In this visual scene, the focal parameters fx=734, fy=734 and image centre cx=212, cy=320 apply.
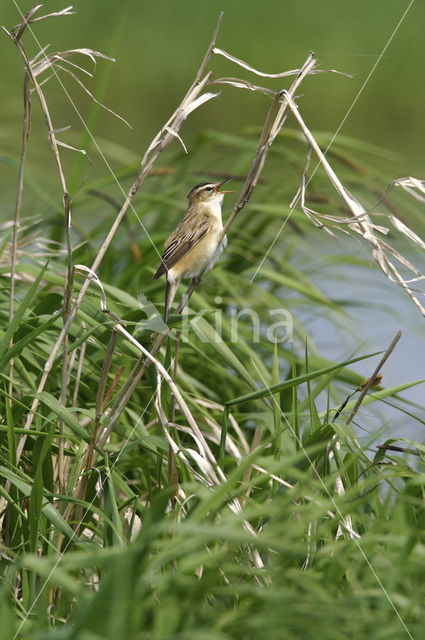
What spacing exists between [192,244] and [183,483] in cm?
79

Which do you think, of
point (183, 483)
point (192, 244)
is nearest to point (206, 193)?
point (192, 244)

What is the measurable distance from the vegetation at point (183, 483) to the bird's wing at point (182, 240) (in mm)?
158

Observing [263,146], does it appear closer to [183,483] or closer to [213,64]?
[183,483]

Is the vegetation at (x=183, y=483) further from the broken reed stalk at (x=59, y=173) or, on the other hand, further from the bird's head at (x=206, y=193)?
the bird's head at (x=206, y=193)

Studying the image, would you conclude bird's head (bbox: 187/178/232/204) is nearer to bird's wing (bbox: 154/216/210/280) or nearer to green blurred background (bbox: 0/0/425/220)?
bird's wing (bbox: 154/216/210/280)

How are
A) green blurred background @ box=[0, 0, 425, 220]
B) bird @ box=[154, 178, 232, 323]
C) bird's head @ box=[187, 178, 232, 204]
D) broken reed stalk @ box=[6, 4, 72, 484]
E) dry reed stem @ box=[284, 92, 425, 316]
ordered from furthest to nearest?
green blurred background @ box=[0, 0, 425, 220]
bird's head @ box=[187, 178, 232, 204]
bird @ box=[154, 178, 232, 323]
broken reed stalk @ box=[6, 4, 72, 484]
dry reed stem @ box=[284, 92, 425, 316]

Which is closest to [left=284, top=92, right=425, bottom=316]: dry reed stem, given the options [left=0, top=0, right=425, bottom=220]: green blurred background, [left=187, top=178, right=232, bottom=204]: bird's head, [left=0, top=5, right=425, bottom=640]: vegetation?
[left=0, top=5, right=425, bottom=640]: vegetation

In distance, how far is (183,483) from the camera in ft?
5.05

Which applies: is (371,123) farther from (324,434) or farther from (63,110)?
(324,434)

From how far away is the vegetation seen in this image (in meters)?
1.07

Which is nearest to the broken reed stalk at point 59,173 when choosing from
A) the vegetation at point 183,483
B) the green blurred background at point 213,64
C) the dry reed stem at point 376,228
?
the vegetation at point 183,483

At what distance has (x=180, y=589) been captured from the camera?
112cm

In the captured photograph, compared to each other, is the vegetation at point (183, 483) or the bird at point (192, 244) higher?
the bird at point (192, 244)

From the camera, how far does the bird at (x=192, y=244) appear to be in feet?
6.59
